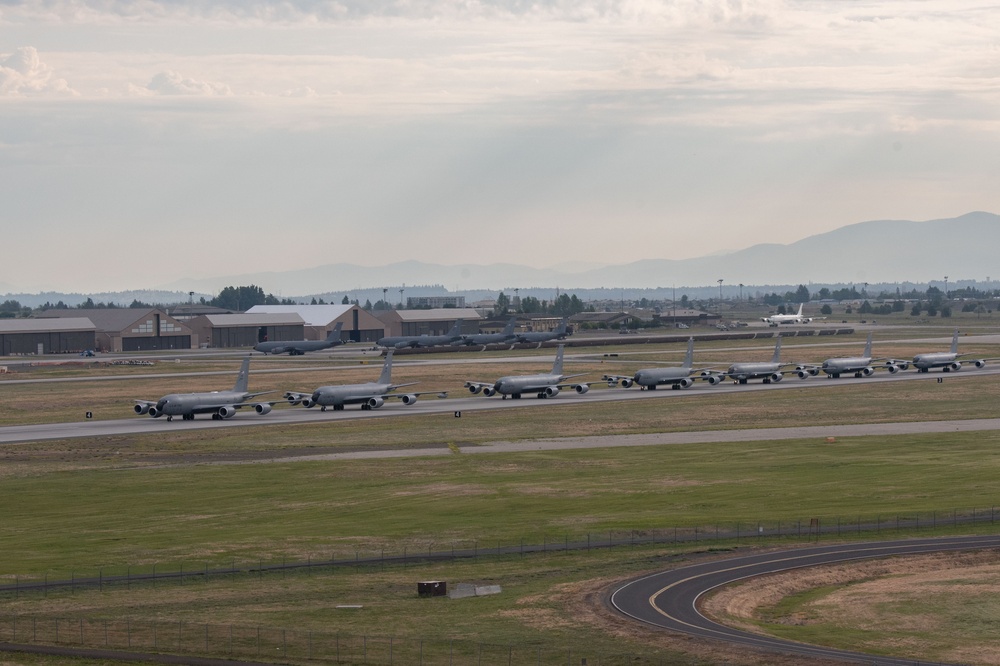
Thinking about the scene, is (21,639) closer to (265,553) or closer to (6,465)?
(265,553)

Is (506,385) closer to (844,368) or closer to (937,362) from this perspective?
(844,368)

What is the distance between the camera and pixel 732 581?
60.0 m

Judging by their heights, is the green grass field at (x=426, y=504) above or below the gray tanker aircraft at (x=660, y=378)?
below

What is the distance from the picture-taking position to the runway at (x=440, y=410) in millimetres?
116250

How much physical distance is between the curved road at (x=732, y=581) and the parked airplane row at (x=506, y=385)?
75322 mm

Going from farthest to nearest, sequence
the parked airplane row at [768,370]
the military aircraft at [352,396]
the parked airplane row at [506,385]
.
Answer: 1. the parked airplane row at [768,370]
2. the military aircraft at [352,396]
3. the parked airplane row at [506,385]

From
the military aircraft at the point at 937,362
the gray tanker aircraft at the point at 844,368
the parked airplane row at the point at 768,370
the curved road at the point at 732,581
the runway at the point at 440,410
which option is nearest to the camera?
the curved road at the point at 732,581

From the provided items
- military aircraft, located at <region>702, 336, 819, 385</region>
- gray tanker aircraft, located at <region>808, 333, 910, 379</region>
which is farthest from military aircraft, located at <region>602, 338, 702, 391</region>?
gray tanker aircraft, located at <region>808, 333, 910, 379</region>

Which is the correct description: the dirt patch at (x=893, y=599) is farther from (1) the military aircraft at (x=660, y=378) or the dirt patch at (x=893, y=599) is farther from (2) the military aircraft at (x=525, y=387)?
(1) the military aircraft at (x=660, y=378)

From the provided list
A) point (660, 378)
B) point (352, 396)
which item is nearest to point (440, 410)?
point (352, 396)

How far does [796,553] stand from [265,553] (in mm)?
28337

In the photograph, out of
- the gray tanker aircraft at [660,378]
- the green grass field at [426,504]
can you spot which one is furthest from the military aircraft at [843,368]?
Answer: the green grass field at [426,504]

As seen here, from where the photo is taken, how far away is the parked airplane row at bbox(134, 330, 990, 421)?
12750 centimetres

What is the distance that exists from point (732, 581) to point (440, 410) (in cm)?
7779
